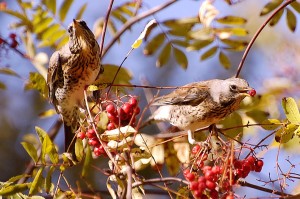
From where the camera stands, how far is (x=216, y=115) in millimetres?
3209

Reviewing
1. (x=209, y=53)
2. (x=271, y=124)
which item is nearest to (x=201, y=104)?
(x=209, y=53)

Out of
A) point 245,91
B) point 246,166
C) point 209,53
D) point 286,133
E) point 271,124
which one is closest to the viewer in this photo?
point 246,166

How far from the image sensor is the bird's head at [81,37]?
10.8 ft

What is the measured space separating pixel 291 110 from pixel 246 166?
1.08 feet

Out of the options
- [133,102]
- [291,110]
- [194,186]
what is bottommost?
[194,186]

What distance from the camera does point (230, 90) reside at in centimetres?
306

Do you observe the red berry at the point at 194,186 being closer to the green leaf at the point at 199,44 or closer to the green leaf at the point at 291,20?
the green leaf at the point at 199,44

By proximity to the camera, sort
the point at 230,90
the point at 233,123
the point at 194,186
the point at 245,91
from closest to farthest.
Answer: the point at 194,186
the point at 233,123
the point at 245,91
the point at 230,90

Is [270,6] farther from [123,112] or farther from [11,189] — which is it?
[11,189]

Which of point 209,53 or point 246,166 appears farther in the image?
point 209,53

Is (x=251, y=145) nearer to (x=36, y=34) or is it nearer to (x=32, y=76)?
(x=32, y=76)

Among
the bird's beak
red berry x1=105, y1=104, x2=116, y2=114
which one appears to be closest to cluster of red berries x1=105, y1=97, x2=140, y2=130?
red berry x1=105, y1=104, x2=116, y2=114

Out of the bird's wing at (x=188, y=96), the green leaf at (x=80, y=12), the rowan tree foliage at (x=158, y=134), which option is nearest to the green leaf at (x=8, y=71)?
the rowan tree foliage at (x=158, y=134)

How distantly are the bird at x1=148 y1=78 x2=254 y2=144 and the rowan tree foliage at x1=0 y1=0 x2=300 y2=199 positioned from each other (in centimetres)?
9
